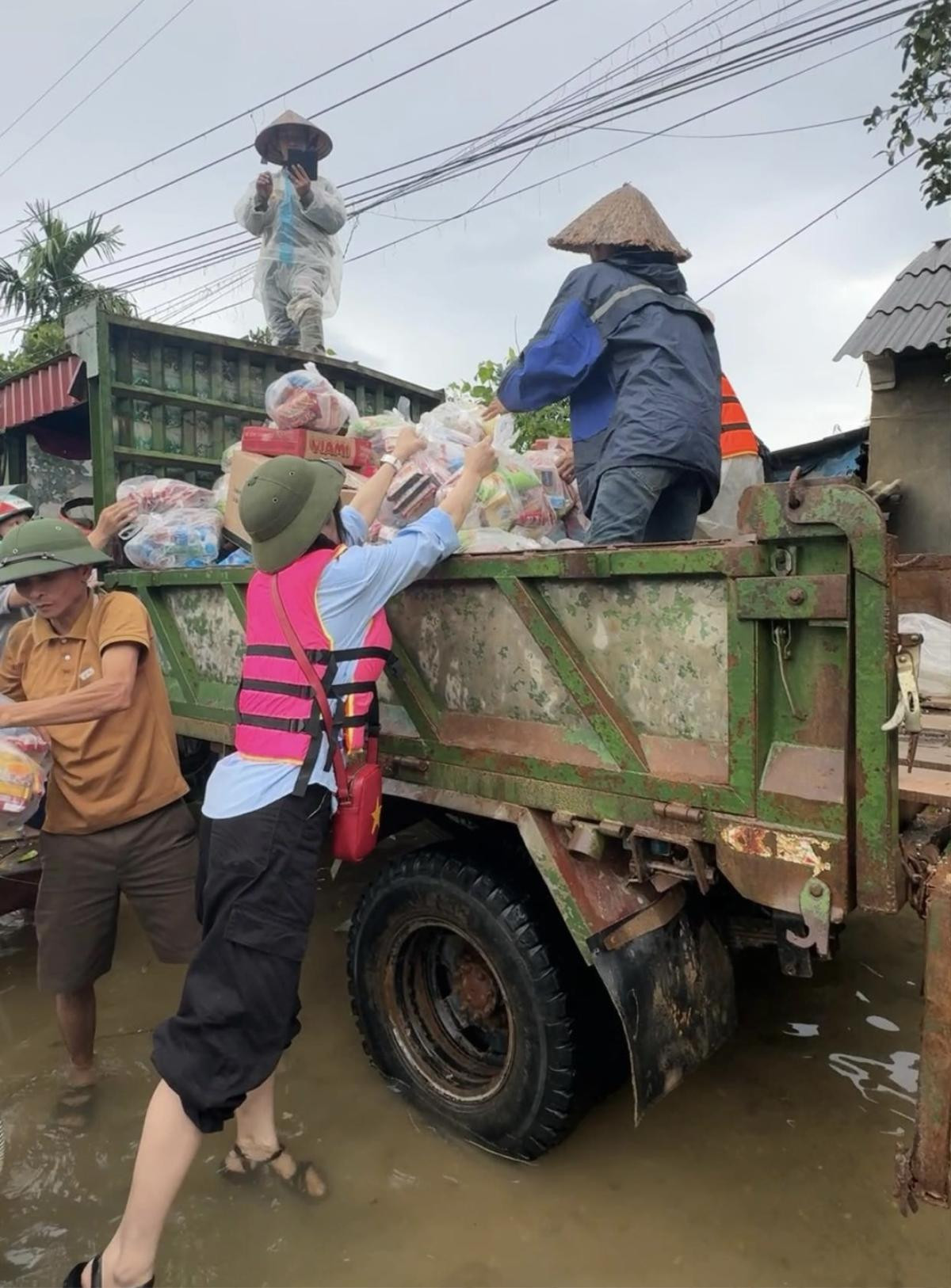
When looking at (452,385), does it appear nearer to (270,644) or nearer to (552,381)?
(552,381)

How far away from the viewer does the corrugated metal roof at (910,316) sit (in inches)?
280

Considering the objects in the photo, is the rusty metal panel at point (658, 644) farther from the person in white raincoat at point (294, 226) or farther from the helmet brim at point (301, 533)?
the person in white raincoat at point (294, 226)

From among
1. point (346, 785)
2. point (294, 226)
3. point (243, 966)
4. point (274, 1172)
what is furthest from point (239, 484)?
point (294, 226)

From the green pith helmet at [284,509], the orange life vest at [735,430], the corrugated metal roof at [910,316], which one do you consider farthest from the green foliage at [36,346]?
the green pith helmet at [284,509]

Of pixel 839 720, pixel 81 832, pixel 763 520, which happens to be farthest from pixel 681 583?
pixel 81 832

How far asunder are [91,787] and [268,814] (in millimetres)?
838

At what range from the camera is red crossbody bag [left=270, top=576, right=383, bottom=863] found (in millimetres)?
2070

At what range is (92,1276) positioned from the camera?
192cm

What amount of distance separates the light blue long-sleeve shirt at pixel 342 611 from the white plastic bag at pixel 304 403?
1808mm

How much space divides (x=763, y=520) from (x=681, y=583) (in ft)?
0.76

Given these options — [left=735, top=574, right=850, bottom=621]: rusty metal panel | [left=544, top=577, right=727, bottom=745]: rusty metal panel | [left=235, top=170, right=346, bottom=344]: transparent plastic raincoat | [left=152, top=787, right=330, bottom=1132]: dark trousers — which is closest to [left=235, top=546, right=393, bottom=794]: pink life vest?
[left=152, top=787, right=330, bottom=1132]: dark trousers

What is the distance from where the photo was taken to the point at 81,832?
2613 millimetres

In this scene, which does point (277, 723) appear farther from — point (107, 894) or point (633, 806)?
point (107, 894)

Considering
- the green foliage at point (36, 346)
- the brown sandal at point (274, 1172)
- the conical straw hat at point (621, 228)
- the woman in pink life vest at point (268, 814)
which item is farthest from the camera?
the green foliage at point (36, 346)
